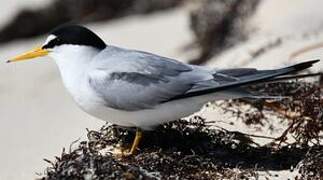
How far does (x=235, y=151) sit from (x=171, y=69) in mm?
594

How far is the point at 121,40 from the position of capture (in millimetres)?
10391

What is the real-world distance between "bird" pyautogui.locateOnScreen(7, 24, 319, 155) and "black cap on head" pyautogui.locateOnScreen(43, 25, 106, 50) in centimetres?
6

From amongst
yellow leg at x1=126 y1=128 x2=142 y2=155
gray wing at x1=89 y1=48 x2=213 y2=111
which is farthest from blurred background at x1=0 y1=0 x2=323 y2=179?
gray wing at x1=89 y1=48 x2=213 y2=111

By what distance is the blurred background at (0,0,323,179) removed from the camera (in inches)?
283

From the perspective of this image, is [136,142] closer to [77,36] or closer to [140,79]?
[140,79]

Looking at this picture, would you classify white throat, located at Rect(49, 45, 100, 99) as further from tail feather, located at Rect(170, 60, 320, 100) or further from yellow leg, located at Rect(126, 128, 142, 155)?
tail feather, located at Rect(170, 60, 320, 100)

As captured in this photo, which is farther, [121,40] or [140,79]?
[121,40]

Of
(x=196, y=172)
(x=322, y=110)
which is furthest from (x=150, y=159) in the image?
(x=322, y=110)

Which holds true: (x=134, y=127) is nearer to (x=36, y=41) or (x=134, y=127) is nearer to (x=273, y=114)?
(x=273, y=114)

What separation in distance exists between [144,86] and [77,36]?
1.46 feet

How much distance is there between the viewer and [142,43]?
33.3 ft

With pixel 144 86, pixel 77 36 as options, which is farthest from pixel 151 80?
pixel 77 36

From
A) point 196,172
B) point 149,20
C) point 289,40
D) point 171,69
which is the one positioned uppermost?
point 149,20

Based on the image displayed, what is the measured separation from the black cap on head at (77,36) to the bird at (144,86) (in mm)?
62
